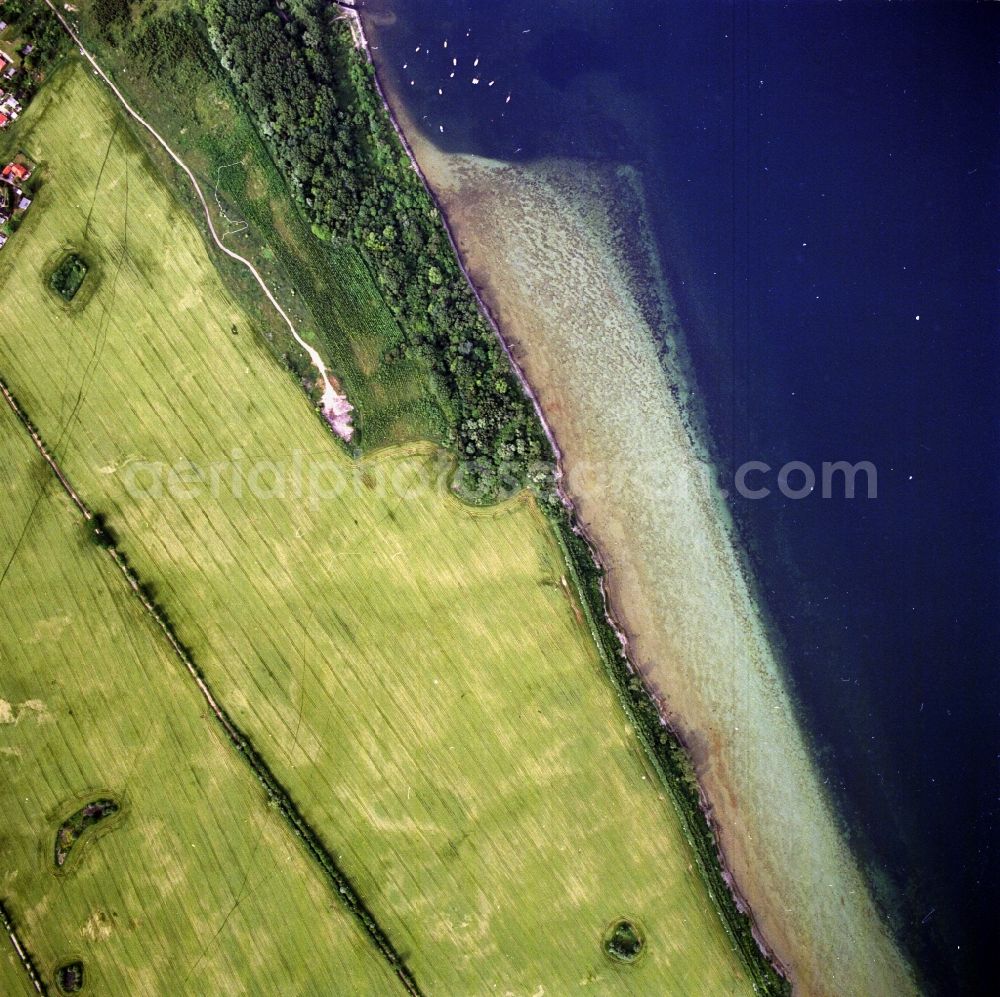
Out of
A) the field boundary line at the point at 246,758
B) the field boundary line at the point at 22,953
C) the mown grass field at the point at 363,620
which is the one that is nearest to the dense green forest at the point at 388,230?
the mown grass field at the point at 363,620

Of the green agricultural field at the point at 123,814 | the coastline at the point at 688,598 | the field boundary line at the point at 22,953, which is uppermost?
the coastline at the point at 688,598

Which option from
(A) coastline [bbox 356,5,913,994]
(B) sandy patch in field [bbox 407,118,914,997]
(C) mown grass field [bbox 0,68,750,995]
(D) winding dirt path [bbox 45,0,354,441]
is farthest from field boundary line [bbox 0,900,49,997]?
(B) sandy patch in field [bbox 407,118,914,997]

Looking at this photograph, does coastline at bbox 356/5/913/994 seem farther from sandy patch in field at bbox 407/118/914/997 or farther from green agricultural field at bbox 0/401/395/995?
green agricultural field at bbox 0/401/395/995

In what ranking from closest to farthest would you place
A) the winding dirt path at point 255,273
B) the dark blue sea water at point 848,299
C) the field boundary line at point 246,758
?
the field boundary line at point 246,758 → the dark blue sea water at point 848,299 → the winding dirt path at point 255,273

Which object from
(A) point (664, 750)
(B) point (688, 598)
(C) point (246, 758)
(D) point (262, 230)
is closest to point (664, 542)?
(B) point (688, 598)

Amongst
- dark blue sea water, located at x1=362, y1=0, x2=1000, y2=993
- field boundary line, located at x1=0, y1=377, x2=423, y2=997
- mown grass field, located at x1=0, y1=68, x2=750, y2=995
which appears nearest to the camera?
field boundary line, located at x1=0, y1=377, x2=423, y2=997

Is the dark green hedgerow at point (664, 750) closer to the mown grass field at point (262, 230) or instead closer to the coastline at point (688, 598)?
the coastline at point (688, 598)

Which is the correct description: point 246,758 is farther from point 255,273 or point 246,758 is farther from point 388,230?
point 388,230
